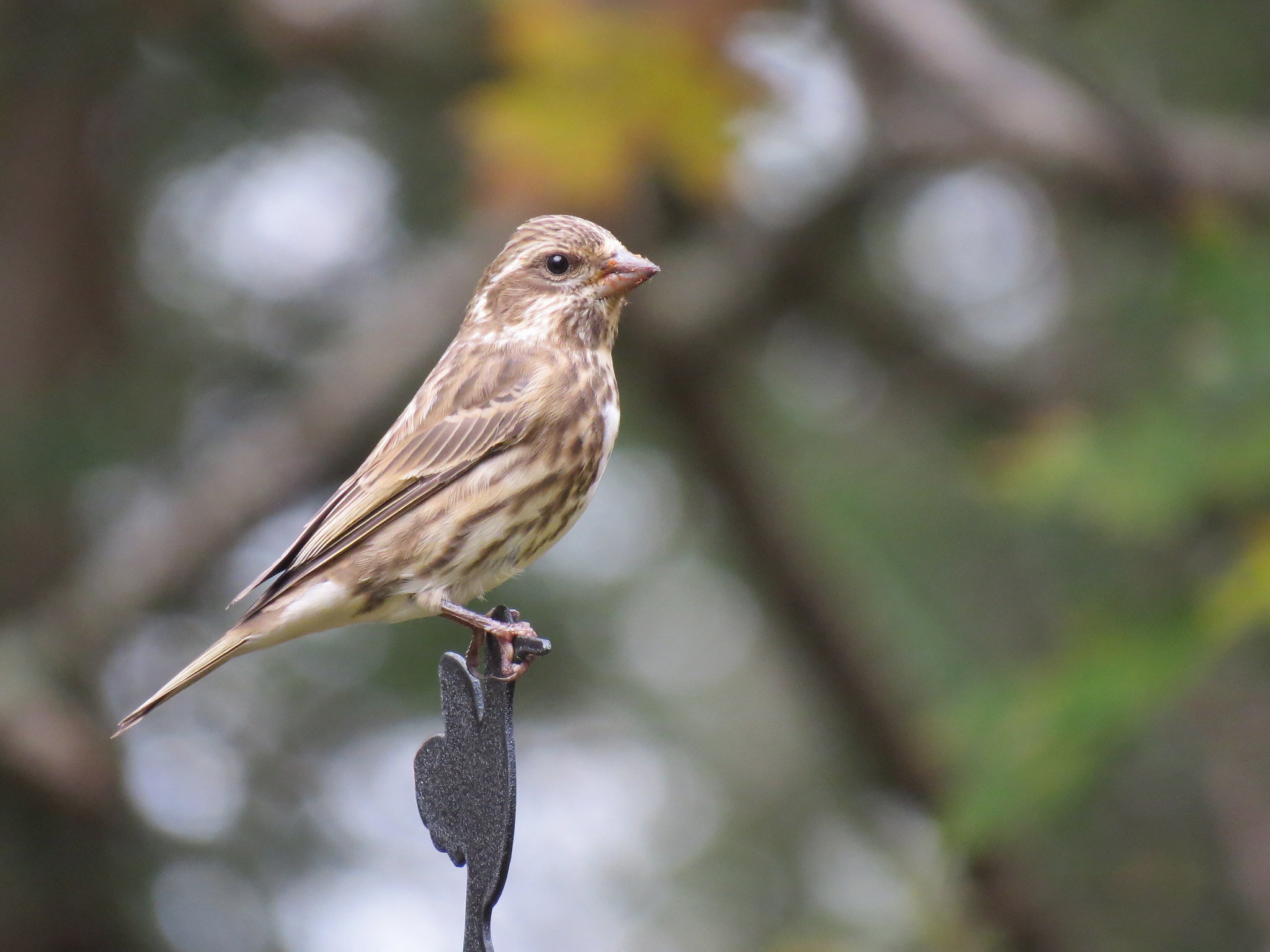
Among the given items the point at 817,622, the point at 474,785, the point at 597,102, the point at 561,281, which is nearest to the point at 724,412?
the point at 817,622

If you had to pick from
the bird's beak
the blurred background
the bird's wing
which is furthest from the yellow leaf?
the bird's wing

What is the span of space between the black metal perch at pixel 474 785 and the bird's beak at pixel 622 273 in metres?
1.28

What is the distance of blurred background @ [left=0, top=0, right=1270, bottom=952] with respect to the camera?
5.52 meters

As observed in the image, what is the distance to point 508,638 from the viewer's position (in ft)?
11.4

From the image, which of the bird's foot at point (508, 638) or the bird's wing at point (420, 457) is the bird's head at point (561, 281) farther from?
the bird's foot at point (508, 638)

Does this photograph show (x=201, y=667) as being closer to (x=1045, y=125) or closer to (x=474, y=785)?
(x=474, y=785)

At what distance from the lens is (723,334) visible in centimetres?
754

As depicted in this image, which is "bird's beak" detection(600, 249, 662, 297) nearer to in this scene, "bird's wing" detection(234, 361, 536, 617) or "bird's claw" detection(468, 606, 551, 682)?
"bird's wing" detection(234, 361, 536, 617)

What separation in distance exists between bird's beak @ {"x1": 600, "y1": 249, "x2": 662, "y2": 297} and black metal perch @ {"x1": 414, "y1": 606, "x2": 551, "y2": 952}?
4.22ft

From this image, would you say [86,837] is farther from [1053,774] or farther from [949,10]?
[949,10]

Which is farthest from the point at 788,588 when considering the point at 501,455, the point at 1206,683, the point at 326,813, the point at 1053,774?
the point at 501,455

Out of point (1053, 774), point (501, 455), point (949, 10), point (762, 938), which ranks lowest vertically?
point (762, 938)

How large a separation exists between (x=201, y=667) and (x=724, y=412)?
434 cm

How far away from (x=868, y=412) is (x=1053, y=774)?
5.07 m
